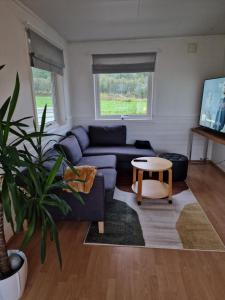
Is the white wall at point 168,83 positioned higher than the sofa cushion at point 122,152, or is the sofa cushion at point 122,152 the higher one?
the white wall at point 168,83

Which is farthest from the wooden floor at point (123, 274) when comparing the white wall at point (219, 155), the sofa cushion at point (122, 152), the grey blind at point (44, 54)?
the grey blind at point (44, 54)

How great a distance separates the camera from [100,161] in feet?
9.53

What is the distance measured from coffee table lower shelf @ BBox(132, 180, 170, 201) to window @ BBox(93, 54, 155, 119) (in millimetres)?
1651

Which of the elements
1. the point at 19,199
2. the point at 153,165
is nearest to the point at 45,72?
the point at 153,165

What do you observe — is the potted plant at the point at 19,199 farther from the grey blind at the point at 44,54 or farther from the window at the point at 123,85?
the window at the point at 123,85

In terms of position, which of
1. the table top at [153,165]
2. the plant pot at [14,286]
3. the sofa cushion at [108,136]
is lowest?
the plant pot at [14,286]

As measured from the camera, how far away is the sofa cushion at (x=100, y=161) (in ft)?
9.05

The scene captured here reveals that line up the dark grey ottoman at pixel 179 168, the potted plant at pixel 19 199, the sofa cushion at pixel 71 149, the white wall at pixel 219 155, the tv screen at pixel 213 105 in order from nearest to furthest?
the potted plant at pixel 19 199, the sofa cushion at pixel 71 149, the tv screen at pixel 213 105, the dark grey ottoman at pixel 179 168, the white wall at pixel 219 155

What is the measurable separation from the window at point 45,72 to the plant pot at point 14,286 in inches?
71.9

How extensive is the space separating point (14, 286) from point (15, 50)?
214cm

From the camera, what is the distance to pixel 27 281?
1.51m

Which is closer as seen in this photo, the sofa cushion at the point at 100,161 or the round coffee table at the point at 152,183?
the round coffee table at the point at 152,183

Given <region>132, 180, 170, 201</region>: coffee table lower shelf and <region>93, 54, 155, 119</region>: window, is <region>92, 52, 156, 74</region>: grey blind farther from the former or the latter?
<region>132, 180, 170, 201</region>: coffee table lower shelf

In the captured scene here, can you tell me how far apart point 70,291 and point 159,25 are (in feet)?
11.1
